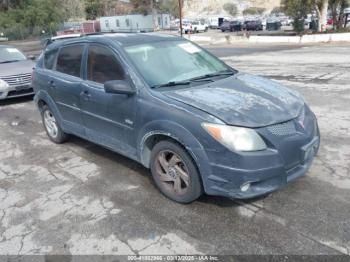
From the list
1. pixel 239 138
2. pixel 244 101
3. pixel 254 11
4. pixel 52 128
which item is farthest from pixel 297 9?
pixel 254 11

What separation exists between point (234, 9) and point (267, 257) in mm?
112795

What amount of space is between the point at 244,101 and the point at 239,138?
0.53 m

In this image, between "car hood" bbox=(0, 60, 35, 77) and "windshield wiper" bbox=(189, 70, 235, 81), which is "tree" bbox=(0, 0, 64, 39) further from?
"windshield wiper" bbox=(189, 70, 235, 81)

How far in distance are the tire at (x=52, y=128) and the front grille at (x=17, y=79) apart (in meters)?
3.60

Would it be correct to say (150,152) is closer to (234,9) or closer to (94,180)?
(94,180)

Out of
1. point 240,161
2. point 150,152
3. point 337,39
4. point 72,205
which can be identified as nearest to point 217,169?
point 240,161

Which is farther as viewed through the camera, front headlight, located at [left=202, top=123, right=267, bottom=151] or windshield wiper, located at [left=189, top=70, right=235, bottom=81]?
windshield wiper, located at [left=189, top=70, right=235, bottom=81]

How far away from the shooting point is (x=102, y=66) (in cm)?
460

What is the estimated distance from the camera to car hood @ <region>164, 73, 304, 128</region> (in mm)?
3406

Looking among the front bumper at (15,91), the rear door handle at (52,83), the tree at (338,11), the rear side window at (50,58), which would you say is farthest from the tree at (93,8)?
the rear door handle at (52,83)

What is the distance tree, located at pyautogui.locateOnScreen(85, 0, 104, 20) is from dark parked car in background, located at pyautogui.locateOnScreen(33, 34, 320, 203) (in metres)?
80.1

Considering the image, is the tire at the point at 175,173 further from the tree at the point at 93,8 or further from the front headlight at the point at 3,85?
the tree at the point at 93,8

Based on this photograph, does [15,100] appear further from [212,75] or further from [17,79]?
[212,75]

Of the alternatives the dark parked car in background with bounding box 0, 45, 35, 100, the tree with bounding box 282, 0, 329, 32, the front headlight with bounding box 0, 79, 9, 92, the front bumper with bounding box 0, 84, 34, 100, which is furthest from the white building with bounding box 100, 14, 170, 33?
A: the front headlight with bounding box 0, 79, 9, 92
